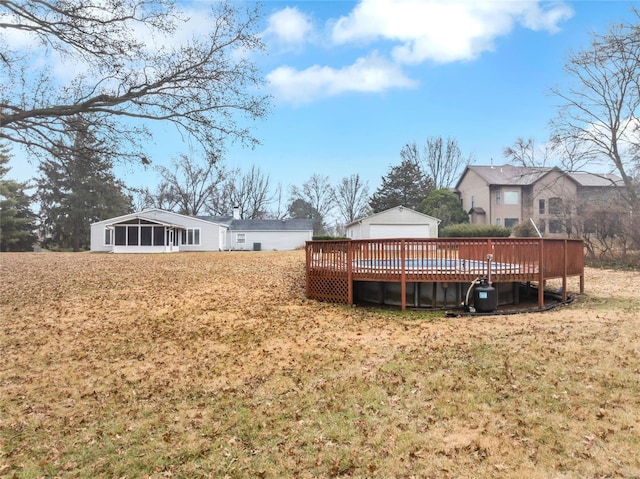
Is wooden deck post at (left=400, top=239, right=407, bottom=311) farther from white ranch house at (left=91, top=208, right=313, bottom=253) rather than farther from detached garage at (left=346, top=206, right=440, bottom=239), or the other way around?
white ranch house at (left=91, top=208, right=313, bottom=253)

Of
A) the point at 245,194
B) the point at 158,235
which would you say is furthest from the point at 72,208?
the point at 245,194

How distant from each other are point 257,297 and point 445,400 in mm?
6435

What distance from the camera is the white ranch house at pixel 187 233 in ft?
86.0

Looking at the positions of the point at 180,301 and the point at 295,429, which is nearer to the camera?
the point at 295,429

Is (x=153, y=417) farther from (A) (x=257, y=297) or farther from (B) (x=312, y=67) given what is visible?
(B) (x=312, y=67)

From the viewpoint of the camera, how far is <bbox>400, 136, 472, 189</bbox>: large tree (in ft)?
146

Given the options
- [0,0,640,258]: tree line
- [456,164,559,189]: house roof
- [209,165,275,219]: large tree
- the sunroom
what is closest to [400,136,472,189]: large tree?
[456,164,559,189]: house roof

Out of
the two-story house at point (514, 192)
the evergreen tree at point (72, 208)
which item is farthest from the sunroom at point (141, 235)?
the two-story house at point (514, 192)

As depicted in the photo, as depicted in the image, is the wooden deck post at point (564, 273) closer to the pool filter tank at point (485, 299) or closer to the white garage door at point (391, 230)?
the pool filter tank at point (485, 299)

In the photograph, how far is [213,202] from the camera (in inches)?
1746

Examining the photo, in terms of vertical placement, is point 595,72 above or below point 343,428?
above

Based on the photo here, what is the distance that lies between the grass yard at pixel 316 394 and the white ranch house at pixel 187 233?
18779mm

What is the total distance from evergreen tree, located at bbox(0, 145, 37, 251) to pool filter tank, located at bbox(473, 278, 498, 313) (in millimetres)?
34841

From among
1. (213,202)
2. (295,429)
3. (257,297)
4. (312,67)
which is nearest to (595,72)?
(312,67)
